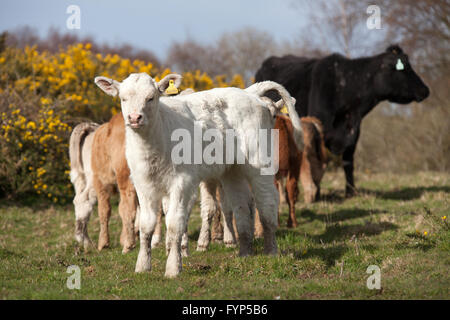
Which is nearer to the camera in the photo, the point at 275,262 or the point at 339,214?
the point at 275,262

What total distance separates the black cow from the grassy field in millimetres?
2699

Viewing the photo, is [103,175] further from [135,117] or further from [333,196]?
[333,196]

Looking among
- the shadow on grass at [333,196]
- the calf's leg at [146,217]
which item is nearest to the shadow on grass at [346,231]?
the shadow on grass at [333,196]

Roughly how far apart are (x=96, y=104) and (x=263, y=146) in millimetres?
8227

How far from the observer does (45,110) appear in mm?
12953

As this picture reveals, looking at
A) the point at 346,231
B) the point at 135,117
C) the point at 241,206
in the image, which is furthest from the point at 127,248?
the point at 346,231

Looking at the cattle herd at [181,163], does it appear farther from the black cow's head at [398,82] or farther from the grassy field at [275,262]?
the black cow's head at [398,82]

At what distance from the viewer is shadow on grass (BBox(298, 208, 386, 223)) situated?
1050cm

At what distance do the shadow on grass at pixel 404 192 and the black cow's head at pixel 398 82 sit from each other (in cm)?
212

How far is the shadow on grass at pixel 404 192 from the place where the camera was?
41.4 ft

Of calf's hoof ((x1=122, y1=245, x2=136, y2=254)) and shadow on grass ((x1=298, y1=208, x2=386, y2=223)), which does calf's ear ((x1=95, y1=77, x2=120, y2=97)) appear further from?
shadow on grass ((x1=298, y1=208, x2=386, y2=223))

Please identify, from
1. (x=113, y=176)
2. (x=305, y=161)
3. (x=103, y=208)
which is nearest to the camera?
(x=113, y=176)

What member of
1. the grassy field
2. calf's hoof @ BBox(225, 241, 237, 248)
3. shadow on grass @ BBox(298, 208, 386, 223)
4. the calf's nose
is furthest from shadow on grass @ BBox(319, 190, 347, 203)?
the calf's nose

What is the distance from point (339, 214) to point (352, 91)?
3.92 metres
